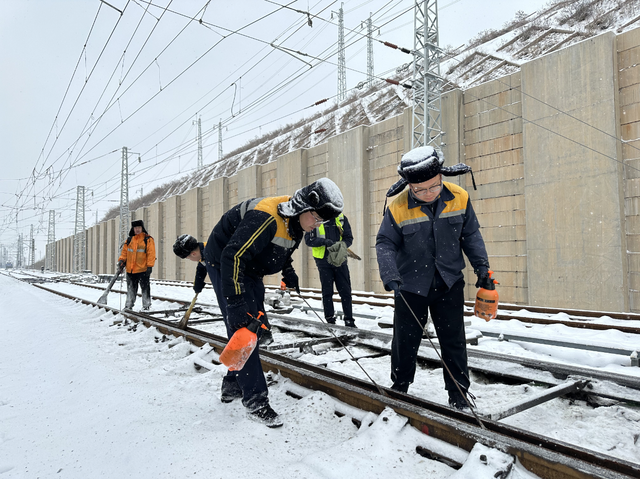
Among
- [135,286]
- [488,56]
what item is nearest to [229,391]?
[135,286]

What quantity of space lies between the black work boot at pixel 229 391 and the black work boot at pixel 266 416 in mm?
455

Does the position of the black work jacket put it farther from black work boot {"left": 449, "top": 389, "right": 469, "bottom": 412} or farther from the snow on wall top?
the snow on wall top

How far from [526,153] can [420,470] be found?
32.6 ft

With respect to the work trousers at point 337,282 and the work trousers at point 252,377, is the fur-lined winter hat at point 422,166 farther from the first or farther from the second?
the work trousers at point 337,282

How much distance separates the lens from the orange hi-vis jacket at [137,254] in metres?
8.98

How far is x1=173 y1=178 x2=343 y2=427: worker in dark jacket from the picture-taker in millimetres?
2559

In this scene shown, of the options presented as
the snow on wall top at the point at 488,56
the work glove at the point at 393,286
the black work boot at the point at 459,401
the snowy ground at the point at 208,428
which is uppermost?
the snow on wall top at the point at 488,56

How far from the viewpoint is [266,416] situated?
2.68 m

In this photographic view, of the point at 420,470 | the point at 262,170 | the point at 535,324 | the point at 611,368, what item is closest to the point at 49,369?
the point at 420,470

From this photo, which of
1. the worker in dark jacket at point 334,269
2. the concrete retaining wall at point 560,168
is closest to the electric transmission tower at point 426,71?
the concrete retaining wall at point 560,168

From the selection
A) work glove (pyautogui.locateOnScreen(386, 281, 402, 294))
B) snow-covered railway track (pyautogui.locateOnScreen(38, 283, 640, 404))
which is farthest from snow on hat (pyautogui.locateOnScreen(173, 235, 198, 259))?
work glove (pyautogui.locateOnScreen(386, 281, 402, 294))

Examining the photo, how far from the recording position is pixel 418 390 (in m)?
3.29

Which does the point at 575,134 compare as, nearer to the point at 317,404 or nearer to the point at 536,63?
the point at 536,63

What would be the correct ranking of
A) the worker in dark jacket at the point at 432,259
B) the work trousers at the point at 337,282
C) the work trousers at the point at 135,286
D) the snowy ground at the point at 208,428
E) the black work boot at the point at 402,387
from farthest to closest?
the work trousers at the point at 135,286, the work trousers at the point at 337,282, the black work boot at the point at 402,387, the worker in dark jacket at the point at 432,259, the snowy ground at the point at 208,428
